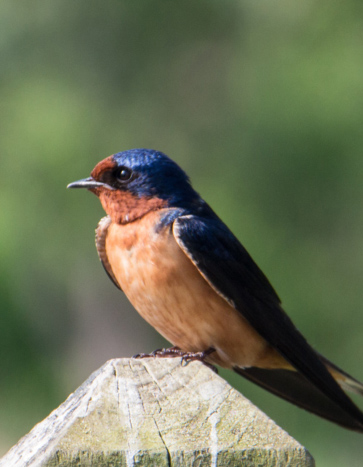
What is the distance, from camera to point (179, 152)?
8.61 metres

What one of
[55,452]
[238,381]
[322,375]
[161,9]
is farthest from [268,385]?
[161,9]

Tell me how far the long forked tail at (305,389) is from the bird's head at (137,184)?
78 centimetres

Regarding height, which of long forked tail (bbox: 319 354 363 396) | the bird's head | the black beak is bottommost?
long forked tail (bbox: 319 354 363 396)

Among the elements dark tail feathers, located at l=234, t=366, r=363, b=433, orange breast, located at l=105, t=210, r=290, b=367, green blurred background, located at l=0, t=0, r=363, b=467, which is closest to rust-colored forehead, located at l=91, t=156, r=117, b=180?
orange breast, located at l=105, t=210, r=290, b=367

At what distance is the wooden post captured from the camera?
1.37 meters

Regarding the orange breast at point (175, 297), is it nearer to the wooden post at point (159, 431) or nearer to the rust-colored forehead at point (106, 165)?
the rust-colored forehead at point (106, 165)

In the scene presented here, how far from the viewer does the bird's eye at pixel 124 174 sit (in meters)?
3.53

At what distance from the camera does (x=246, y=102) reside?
27.5 ft

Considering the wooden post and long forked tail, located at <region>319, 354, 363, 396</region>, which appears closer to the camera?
the wooden post

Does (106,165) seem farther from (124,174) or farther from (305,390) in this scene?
(305,390)

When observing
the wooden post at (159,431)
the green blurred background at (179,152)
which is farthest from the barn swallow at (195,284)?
the green blurred background at (179,152)

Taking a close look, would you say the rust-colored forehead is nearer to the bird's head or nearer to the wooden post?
the bird's head

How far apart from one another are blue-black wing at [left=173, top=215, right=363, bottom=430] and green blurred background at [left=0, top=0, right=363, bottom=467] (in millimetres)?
4113

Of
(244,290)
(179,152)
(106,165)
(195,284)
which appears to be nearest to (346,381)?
(244,290)
